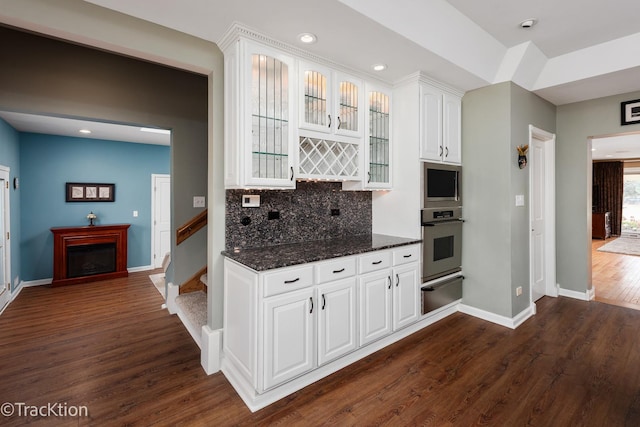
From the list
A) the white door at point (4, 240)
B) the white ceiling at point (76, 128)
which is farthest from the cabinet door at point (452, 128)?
the white door at point (4, 240)

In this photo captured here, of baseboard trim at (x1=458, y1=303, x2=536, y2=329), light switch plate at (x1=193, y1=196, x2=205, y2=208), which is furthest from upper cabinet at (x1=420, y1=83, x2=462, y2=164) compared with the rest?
light switch plate at (x1=193, y1=196, x2=205, y2=208)

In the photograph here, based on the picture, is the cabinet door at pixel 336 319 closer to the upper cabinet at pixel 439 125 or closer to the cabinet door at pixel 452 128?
the upper cabinet at pixel 439 125

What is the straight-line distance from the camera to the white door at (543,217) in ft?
12.6

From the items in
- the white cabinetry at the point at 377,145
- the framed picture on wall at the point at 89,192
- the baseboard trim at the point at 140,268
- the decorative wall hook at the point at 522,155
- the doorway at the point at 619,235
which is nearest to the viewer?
the white cabinetry at the point at 377,145

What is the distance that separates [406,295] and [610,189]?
35.2ft

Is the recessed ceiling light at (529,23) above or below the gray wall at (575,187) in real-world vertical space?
above

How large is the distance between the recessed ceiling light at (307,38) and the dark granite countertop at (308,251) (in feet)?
5.31

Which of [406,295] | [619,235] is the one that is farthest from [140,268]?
[619,235]

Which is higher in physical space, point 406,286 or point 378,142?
point 378,142

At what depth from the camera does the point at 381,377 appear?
2320 mm

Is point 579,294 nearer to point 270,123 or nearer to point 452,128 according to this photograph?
point 452,128

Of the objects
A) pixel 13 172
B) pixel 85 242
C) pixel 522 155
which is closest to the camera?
pixel 522 155

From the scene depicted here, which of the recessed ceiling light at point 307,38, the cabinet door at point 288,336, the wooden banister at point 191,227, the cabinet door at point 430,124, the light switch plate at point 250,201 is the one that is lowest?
the cabinet door at point 288,336

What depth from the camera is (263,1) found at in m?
1.85
